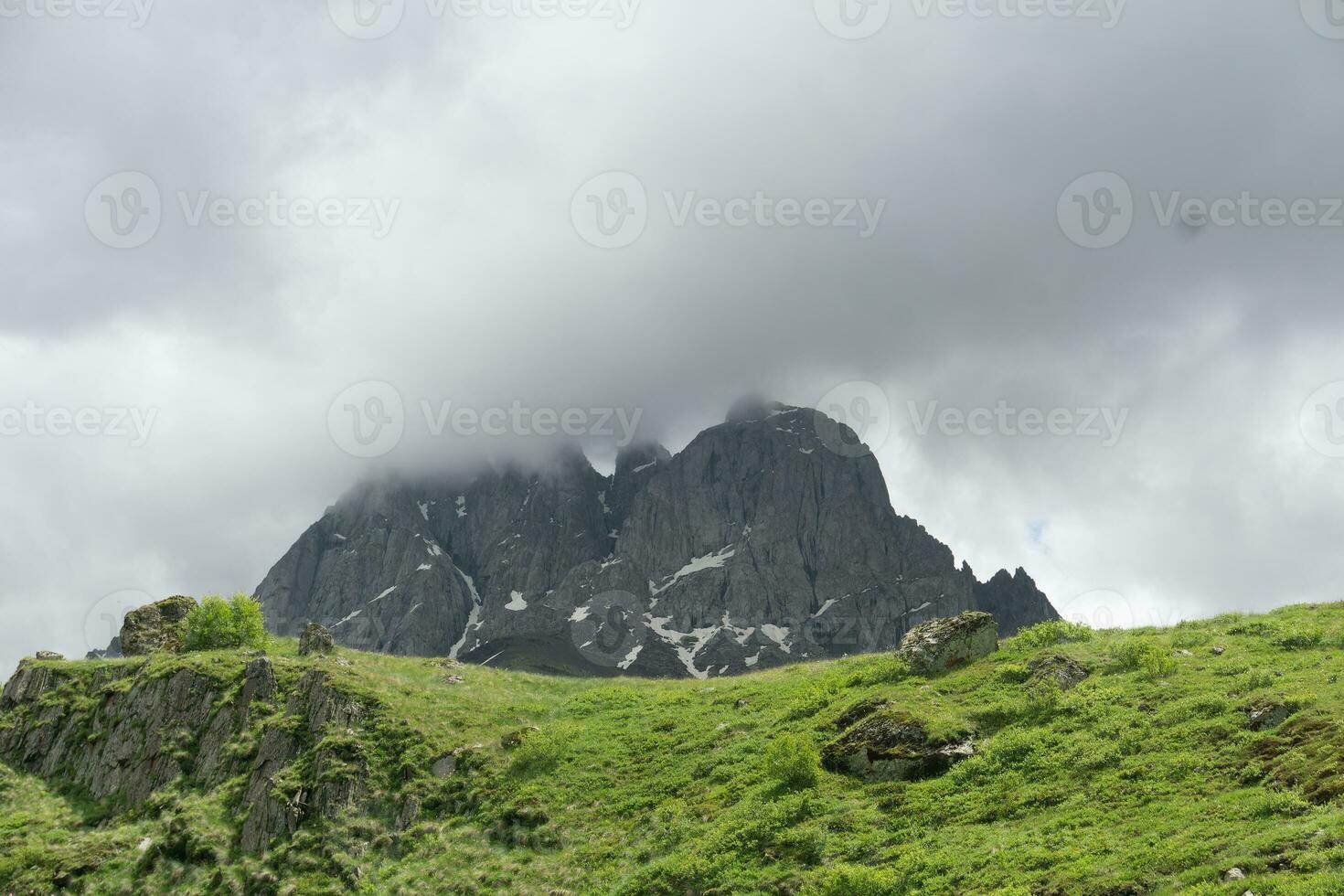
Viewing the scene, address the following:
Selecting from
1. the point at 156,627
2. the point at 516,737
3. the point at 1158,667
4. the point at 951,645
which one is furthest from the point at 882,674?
the point at 156,627

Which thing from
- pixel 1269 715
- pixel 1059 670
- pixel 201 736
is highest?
pixel 1059 670

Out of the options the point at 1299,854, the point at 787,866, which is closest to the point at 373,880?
the point at 787,866

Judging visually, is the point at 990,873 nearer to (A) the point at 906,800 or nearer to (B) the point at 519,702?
(A) the point at 906,800

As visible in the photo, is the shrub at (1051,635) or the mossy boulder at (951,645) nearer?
the mossy boulder at (951,645)

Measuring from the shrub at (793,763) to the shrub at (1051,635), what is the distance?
1344cm

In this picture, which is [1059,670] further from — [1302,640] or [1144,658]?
[1302,640]

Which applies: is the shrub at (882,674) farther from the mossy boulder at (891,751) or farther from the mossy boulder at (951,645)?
the mossy boulder at (891,751)

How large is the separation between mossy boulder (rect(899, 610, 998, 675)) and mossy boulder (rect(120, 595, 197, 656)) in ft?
139

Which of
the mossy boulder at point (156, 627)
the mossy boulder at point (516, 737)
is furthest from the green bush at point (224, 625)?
the mossy boulder at point (516, 737)

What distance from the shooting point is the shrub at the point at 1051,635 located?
3722 centimetres

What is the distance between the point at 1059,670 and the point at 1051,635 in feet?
23.2

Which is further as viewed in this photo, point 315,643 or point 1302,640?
point 315,643

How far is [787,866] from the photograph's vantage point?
79.9ft

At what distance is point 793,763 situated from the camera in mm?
29031
